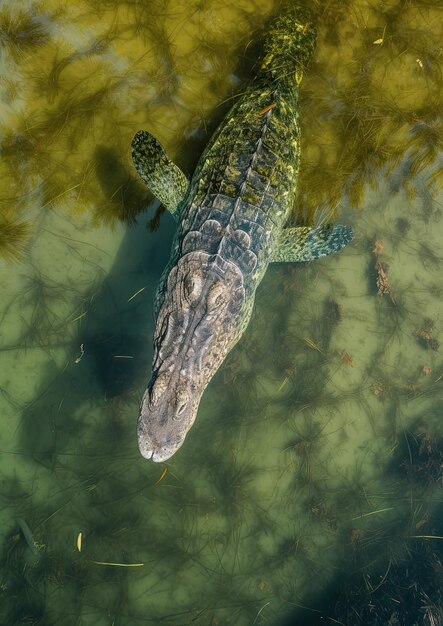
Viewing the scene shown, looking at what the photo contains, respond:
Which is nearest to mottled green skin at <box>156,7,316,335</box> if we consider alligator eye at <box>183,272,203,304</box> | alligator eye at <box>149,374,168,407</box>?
alligator eye at <box>183,272,203,304</box>

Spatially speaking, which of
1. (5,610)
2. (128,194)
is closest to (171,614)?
(5,610)

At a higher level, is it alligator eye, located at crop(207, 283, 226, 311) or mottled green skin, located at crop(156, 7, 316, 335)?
mottled green skin, located at crop(156, 7, 316, 335)

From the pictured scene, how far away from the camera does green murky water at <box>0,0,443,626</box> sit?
19.5ft

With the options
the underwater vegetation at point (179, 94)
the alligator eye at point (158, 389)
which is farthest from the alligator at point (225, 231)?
the underwater vegetation at point (179, 94)

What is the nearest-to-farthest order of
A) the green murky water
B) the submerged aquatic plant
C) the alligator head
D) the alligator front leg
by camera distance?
the alligator head
the alligator front leg
the green murky water
the submerged aquatic plant

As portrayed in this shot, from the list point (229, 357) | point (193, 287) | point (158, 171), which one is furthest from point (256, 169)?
point (229, 357)

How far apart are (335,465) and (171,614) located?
9.59ft

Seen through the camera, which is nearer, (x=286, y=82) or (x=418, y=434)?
(x=286, y=82)

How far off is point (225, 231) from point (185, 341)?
1203mm

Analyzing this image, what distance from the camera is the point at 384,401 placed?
20.8ft

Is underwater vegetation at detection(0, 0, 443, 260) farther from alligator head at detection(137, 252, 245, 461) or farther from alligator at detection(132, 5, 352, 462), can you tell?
alligator head at detection(137, 252, 245, 461)

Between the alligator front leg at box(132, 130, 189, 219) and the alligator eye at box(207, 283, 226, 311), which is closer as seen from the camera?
the alligator eye at box(207, 283, 226, 311)

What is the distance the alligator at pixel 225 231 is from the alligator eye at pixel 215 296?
0.4 inches

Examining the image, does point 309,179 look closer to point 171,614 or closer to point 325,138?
point 325,138
